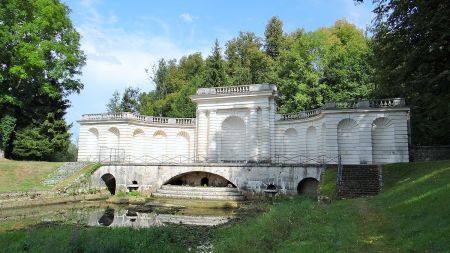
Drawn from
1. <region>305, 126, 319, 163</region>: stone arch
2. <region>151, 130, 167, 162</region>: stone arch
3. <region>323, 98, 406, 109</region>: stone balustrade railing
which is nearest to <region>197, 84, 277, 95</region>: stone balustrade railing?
<region>305, 126, 319, 163</region>: stone arch

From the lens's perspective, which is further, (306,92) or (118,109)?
(118,109)

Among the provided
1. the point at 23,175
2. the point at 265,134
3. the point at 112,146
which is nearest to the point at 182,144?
the point at 112,146

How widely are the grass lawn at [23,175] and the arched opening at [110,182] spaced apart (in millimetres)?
4293

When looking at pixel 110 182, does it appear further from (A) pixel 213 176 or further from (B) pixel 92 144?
(A) pixel 213 176

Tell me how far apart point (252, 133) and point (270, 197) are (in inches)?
350

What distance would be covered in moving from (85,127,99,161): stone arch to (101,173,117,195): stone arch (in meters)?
4.96

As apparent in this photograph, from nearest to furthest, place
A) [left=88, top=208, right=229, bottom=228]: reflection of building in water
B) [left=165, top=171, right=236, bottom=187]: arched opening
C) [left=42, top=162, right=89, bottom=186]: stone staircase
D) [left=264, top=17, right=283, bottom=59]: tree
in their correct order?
[left=88, top=208, right=229, bottom=228]: reflection of building in water → [left=42, top=162, right=89, bottom=186]: stone staircase → [left=165, top=171, right=236, bottom=187]: arched opening → [left=264, top=17, right=283, bottom=59]: tree

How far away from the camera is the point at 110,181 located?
1367 inches

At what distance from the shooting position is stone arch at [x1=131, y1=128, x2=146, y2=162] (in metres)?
38.3

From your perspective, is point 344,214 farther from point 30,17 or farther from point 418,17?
point 30,17

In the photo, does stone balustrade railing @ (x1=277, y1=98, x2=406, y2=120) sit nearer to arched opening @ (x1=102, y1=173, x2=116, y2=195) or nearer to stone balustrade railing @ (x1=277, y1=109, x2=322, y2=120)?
stone balustrade railing @ (x1=277, y1=109, x2=322, y2=120)

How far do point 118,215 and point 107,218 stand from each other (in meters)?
1.43

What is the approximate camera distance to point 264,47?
1971 inches

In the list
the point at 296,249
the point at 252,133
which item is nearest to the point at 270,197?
the point at 252,133
